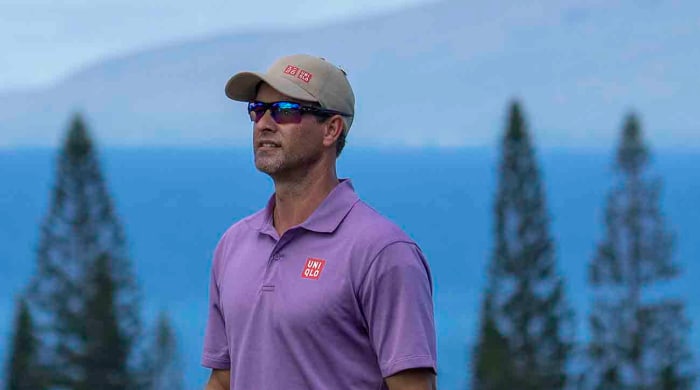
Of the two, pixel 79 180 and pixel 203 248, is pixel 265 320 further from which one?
pixel 203 248

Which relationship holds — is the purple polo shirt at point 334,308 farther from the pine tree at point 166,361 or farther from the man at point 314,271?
the pine tree at point 166,361

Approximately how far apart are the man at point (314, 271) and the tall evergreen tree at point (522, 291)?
31.0 metres

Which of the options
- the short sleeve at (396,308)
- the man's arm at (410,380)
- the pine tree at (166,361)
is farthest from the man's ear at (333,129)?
the pine tree at (166,361)

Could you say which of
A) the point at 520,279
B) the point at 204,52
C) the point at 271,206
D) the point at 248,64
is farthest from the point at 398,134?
the point at 271,206

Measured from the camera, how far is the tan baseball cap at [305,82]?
361 cm

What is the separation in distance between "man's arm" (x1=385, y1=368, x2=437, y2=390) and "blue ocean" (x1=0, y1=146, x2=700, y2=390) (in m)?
42.4

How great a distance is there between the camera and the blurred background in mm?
34750

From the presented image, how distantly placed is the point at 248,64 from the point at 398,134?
799 inches

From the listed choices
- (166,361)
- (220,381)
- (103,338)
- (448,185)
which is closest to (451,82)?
(448,185)

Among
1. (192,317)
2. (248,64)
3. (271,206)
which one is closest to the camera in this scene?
(271,206)

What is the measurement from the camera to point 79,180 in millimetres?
32219

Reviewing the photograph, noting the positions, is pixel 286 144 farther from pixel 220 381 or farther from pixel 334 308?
pixel 220 381

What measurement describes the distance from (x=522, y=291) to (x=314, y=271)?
32888 millimetres

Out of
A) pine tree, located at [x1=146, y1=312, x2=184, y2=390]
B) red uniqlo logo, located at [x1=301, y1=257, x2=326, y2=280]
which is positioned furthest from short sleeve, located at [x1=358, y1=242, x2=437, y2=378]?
pine tree, located at [x1=146, y1=312, x2=184, y2=390]
